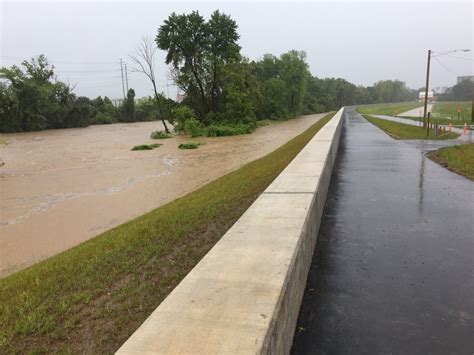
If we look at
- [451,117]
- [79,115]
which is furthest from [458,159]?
[79,115]

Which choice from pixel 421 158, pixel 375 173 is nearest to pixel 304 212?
pixel 375 173

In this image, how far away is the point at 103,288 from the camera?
4504 millimetres

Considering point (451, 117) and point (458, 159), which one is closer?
point (458, 159)

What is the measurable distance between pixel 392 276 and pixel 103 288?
3334mm

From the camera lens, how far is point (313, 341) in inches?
137

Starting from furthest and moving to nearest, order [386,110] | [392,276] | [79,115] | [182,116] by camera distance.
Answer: [386,110] → [79,115] → [182,116] → [392,276]

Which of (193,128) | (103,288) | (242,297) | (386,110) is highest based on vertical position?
(242,297)

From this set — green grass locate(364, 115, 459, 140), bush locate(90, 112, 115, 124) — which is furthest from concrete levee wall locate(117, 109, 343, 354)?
bush locate(90, 112, 115, 124)

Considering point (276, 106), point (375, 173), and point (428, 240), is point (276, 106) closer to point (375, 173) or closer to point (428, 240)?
point (375, 173)

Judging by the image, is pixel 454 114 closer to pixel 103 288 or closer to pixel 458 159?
pixel 458 159

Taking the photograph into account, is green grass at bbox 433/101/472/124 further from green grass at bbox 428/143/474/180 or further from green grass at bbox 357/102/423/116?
green grass at bbox 428/143/474/180

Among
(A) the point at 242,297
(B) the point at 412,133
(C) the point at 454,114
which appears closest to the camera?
(A) the point at 242,297

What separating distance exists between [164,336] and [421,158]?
13431 mm

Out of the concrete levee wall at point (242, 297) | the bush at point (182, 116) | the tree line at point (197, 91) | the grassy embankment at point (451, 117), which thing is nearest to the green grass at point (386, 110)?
the grassy embankment at point (451, 117)
